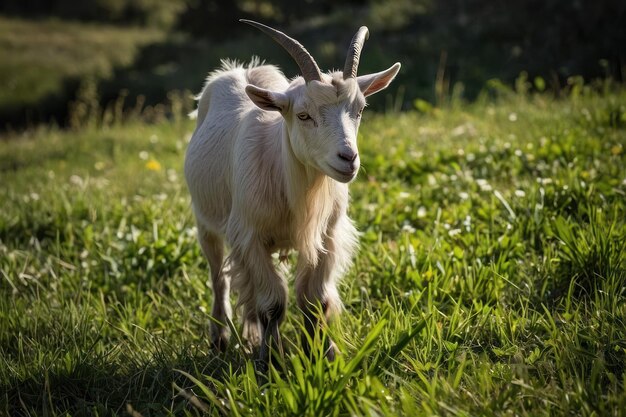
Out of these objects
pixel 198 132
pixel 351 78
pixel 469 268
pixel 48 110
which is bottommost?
pixel 48 110

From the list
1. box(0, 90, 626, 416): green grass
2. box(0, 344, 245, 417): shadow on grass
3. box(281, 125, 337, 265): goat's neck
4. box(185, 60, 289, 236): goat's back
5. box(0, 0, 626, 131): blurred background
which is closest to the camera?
box(0, 90, 626, 416): green grass

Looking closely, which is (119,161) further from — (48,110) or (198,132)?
(48,110)

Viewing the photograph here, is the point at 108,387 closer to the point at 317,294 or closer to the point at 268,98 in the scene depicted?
the point at 317,294

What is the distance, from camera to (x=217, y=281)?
15.1 ft

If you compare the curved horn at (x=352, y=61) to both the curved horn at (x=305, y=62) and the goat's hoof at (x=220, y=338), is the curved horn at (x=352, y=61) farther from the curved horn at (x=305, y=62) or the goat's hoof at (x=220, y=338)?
the goat's hoof at (x=220, y=338)

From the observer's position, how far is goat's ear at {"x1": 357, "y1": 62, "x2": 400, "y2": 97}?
385 cm

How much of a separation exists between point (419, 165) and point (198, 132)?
2250 millimetres

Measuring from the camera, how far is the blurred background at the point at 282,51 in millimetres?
10508

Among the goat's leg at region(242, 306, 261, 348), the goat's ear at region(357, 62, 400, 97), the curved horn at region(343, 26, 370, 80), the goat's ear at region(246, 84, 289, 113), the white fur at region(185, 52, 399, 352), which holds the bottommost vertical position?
the goat's leg at region(242, 306, 261, 348)

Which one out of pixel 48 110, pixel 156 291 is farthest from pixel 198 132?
pixel 48 110

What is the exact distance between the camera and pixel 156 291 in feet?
15.9

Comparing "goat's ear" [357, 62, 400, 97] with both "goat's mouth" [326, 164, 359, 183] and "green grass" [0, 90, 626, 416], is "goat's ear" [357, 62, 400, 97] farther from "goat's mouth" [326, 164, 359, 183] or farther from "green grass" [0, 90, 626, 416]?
"green grass" [0, 90, 626, 416]

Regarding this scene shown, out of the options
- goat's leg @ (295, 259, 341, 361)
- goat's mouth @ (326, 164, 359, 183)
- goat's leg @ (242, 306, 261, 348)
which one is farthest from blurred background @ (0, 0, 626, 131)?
goat's mouth @ (326, 164, 359, 183)

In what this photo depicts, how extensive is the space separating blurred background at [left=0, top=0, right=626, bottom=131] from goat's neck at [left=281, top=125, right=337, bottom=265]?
189 inches
